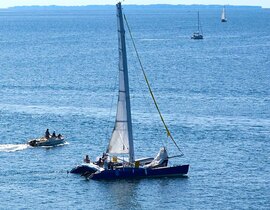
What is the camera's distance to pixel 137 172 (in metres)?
A: 84.0

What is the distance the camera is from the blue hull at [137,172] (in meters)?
83.8

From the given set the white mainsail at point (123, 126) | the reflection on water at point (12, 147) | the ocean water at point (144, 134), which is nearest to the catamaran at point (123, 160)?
the white mainsail at point (123, 126)

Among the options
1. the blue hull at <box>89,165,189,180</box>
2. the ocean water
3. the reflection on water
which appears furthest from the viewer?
the reflection on water

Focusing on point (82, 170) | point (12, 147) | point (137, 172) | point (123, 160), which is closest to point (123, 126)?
point (123, 160)

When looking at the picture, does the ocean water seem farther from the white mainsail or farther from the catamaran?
the white mainsail

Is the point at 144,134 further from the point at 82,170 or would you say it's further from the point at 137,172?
the point at 137,172

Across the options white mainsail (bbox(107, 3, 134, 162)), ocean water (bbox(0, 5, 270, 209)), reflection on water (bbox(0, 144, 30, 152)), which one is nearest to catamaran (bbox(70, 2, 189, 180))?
white mainsail (bbox(107, 3, 134, 162))

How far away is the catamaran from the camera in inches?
3305

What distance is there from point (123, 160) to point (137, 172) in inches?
124

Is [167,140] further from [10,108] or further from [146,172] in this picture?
[10,108]

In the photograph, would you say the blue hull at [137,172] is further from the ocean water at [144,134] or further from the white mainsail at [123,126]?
the white mainsail at [123,126]

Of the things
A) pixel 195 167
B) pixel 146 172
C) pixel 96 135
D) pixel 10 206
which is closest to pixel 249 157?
pixel 195 167

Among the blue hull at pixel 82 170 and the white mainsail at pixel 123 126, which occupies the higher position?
the white mainsail at pixel 123 126

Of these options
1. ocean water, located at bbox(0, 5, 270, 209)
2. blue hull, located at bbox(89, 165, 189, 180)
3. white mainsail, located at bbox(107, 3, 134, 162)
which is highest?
white mainsail, located at bbox(107, 3, 134, 162)
